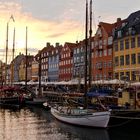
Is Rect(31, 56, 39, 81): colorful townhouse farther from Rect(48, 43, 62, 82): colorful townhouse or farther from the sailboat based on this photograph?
the sailboat

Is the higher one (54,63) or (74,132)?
(54,63)

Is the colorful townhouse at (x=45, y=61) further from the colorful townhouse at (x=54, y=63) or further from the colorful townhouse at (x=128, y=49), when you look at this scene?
the colorful townhouse at (x=128, y=49)

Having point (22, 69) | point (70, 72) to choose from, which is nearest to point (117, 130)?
point (70, 72)

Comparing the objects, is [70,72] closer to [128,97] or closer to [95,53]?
[95,53]

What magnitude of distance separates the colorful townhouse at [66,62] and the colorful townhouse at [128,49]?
27.1 m

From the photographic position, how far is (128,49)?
228 ft

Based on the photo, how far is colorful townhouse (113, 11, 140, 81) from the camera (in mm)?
67062

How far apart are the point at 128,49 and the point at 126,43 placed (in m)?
1.37

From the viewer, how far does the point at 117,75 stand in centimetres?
7275

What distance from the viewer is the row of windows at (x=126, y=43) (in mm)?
67444

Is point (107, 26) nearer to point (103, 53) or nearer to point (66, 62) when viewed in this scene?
point (103, 53)

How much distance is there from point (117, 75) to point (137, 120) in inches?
1600

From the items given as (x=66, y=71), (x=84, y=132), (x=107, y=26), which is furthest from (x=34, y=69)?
(x=84, y=132)

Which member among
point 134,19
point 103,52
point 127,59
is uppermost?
point 134,19
